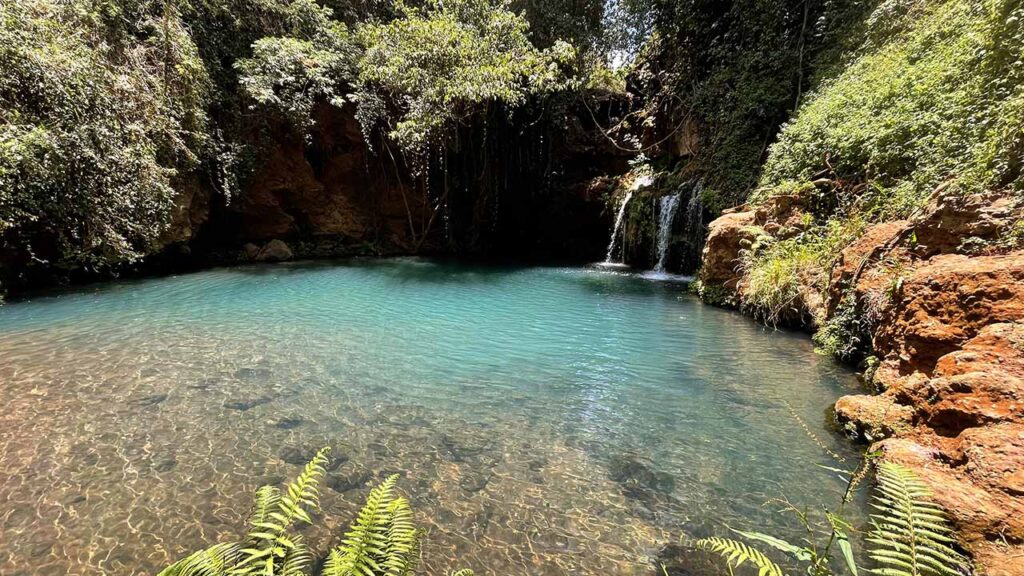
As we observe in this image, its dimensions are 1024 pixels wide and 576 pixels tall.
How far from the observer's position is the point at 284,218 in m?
14.8

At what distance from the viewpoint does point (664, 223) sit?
1175cm

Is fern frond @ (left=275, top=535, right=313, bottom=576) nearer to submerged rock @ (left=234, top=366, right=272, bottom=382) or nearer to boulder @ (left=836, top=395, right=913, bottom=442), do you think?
submerged rock @ (left=234, top=366, right=272, bottom=382)

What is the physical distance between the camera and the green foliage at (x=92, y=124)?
7.30 meters

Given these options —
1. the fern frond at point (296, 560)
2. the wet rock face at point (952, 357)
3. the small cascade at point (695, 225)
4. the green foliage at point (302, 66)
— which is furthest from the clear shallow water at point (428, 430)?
the green foliage at point (302, 66)

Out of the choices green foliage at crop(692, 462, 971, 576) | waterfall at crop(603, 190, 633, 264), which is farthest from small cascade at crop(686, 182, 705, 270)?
green foliage at crop(692, 462, 971, 576)

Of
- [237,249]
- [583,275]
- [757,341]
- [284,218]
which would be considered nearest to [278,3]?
[284,218]

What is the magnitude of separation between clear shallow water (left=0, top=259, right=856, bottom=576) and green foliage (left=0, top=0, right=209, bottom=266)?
2221 millimetres

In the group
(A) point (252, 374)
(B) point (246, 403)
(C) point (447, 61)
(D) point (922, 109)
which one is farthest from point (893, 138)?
(C) point (447, 61)

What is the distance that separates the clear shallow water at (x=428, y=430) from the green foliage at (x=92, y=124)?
7.29 ft

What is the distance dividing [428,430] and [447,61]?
11.3 m

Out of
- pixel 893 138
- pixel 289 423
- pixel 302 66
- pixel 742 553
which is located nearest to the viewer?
pixel 742 553

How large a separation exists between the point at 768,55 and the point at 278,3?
46.2ft

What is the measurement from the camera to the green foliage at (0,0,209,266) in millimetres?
7297

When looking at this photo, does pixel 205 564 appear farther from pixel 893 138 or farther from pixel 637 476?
pixel 893 138
